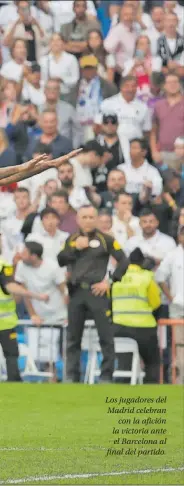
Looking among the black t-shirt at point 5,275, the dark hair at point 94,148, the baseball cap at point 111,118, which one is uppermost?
the baseball cap at point 111,118

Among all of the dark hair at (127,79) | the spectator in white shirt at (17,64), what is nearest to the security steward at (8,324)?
the dark hair at (127,79)

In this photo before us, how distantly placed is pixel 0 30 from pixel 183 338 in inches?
298

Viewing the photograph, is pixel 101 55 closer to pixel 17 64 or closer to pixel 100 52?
pixel 100 52

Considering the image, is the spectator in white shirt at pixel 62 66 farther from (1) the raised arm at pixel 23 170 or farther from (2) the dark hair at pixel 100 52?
(1) the raised arm at pixel 23 170

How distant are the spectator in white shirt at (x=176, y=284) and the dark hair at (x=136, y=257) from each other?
334 mm

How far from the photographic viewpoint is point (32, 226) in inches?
691

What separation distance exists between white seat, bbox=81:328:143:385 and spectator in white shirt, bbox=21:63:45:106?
504 centimetres

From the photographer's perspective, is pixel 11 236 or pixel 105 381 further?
pixel 11 236

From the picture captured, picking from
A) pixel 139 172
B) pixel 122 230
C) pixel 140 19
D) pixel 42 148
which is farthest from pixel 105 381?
pixel 140 19

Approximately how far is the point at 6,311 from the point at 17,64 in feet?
20.2

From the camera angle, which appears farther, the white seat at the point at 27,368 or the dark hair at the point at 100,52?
the dark hair at the point at 100,52

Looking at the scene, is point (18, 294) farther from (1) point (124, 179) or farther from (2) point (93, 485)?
(2) point (93, 485)

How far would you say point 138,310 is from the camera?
15.8 metres

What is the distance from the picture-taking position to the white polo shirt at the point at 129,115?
19.5 metres
